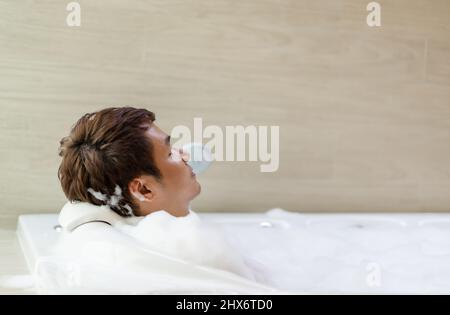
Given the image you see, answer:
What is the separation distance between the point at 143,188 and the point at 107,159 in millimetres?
90

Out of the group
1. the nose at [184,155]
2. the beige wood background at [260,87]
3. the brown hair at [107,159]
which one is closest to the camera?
the brown hair at [107,159]

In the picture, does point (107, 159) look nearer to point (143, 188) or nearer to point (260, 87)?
point (143, 188)

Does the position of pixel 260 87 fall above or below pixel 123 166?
above

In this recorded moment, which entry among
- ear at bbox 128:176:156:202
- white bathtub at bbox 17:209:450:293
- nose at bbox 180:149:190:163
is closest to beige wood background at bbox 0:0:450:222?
white bathtub at bbox 17:209:450:293

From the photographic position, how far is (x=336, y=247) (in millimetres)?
1872

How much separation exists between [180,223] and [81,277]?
203 mm

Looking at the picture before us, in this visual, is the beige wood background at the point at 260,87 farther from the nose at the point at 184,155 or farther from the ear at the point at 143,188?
the ear at the point at 143,188

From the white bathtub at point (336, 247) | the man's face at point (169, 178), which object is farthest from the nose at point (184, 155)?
the white bathtub at point (336, 247)

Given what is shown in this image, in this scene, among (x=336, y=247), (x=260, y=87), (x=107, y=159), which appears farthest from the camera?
(x=260, y=87)

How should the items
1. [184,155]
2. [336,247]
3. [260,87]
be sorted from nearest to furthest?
1. [184,155]
2. [336,247]
3. [260,87]

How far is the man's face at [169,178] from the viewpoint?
1470 millimetres

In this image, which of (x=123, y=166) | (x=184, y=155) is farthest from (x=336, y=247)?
(x=123, y=166)

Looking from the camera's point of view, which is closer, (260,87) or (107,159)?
(107,159)
